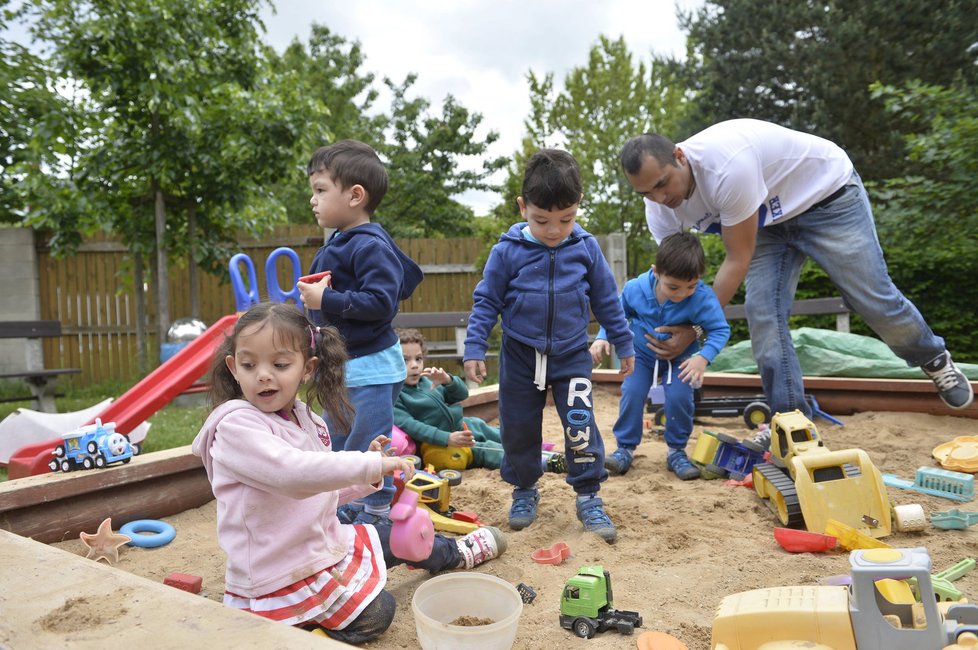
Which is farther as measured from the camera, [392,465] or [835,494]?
[835,494]

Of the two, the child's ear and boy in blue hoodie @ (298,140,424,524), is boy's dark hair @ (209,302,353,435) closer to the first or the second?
boy in blue hoodie @ (298,140,424,524)

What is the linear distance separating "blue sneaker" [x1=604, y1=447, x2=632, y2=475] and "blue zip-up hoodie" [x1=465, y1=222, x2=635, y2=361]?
2.74ft

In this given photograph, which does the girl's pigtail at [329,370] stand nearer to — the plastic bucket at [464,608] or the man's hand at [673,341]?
the plastic bucket at [464,608]

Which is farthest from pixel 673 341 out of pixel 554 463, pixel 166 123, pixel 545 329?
pixel 166 123

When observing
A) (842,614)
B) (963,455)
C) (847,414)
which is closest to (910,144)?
(847,414)

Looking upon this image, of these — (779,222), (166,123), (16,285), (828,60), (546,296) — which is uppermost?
(828,60)

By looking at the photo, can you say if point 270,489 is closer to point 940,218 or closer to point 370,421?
point 370,421

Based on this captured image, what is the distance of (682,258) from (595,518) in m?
1.33

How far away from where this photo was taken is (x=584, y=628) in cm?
168

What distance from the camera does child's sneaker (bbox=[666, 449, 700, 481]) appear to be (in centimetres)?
324

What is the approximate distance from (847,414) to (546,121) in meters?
9.85

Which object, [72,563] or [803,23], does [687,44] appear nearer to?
[803,23]

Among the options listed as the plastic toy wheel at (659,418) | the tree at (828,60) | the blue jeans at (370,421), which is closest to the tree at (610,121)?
the tree at (828,60)

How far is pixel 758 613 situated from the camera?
51.9 inches
